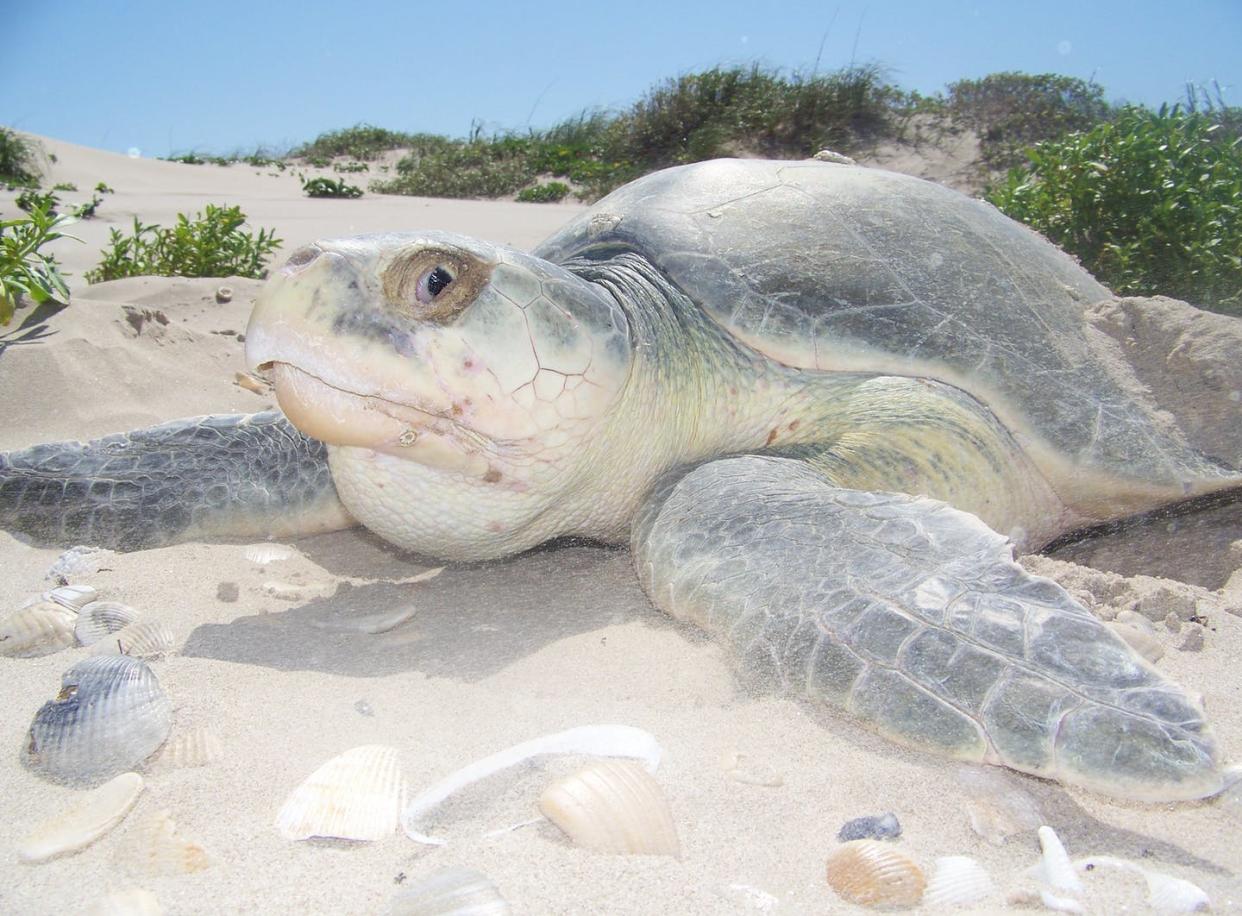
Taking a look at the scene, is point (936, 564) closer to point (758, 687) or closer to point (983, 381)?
point (758, 687)

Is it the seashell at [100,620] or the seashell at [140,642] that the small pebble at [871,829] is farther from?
the seashell at [100,620]

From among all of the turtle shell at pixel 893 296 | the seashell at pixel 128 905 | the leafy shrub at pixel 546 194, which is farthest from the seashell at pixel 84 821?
the leafy shrub at pixel 546 194

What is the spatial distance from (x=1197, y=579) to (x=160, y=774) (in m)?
2.16

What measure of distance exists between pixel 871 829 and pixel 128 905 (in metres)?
0.77

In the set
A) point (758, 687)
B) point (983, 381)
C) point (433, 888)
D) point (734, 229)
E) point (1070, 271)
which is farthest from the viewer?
point (1070, 271)

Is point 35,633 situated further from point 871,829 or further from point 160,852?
point 871,829

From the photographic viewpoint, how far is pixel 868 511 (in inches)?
55.8

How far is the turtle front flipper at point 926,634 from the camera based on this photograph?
37.4 inches

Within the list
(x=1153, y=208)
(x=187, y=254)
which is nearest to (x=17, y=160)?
(x=187, y=254)

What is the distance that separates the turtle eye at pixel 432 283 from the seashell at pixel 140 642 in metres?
0.71

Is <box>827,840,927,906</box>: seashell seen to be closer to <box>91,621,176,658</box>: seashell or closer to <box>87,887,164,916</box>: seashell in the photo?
<box>87,887,164,916</box>: seashell

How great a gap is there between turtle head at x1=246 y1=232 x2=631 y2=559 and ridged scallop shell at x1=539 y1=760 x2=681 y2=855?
684 mm

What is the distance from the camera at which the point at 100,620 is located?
1.47 m

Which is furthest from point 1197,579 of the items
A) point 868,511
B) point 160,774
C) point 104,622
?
point 104,622
